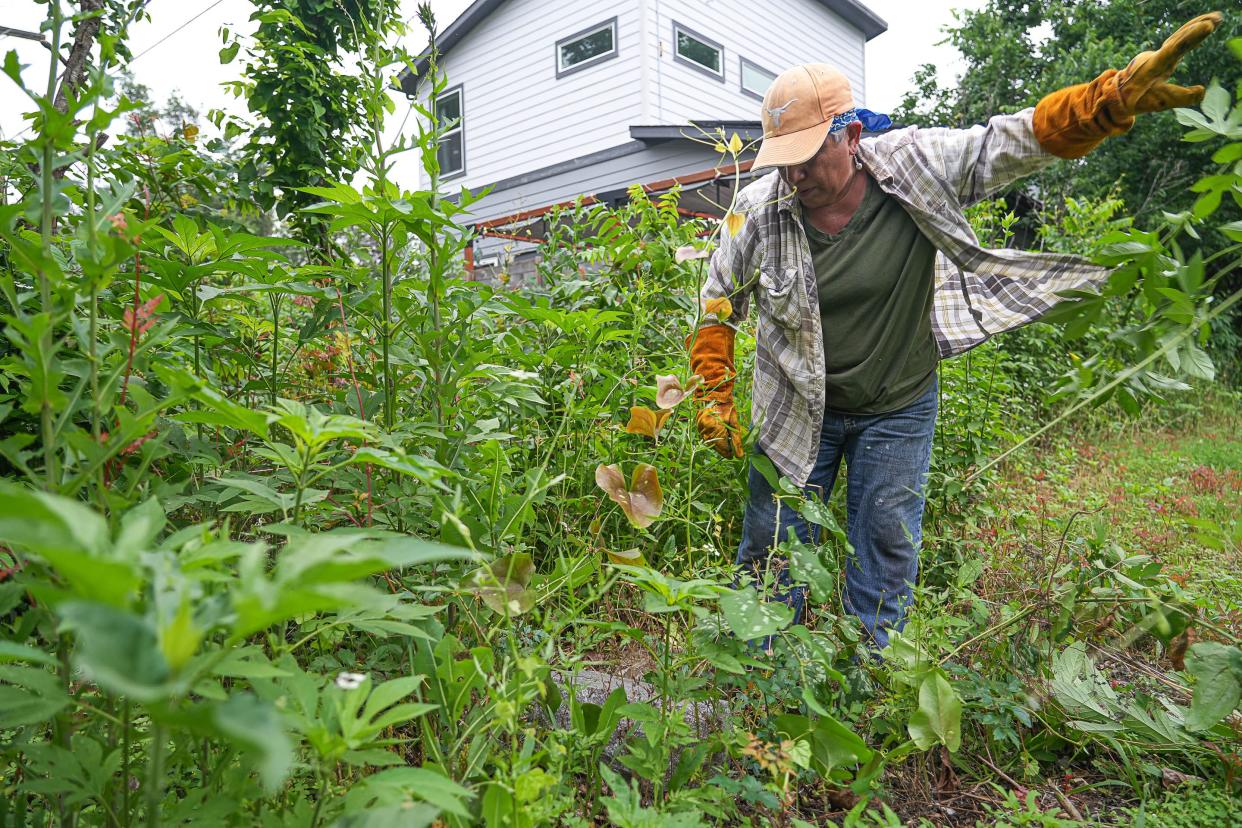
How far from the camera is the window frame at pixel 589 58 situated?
37.1ft

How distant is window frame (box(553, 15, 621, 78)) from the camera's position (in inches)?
446

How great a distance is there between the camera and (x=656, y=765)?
5.20 ft

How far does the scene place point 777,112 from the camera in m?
2.55

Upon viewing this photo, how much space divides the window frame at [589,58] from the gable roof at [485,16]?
5.58ft

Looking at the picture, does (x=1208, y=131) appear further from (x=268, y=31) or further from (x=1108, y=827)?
(x=268, y=31)

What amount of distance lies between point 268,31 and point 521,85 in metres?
9.82

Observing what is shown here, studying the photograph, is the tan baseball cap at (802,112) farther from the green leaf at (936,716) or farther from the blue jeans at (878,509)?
the green leaf at (936,716)

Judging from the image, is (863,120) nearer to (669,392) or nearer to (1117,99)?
(1117,99)

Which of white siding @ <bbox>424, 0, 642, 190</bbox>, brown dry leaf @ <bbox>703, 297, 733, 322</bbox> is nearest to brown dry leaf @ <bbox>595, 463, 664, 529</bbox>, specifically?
brown dry leaf @ <bbox>703, 297, 733, 322</bbox>

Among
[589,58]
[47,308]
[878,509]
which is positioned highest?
[589,58]

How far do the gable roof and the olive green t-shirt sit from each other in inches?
426

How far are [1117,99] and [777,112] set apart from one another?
36.6 inches

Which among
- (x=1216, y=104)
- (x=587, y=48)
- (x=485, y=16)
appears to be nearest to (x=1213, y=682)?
(x=1216, y=104)

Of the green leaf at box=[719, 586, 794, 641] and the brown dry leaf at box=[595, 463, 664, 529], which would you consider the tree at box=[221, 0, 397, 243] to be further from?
the green leaf at box=[719, 586, 794, 641]
